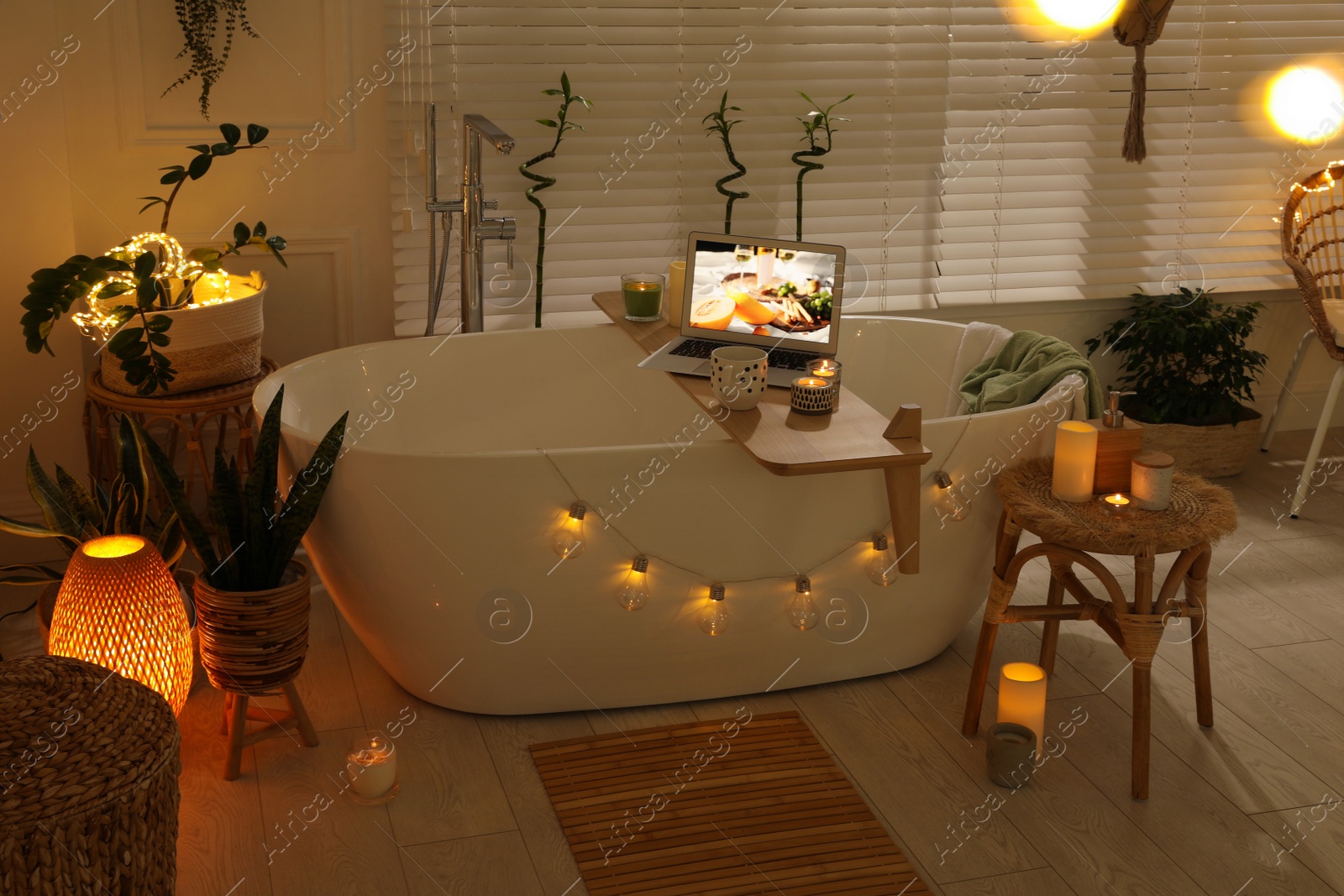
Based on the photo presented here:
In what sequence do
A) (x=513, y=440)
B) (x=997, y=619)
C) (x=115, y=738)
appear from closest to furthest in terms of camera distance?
(x=115, y=738) < (x=997, y=619) < (x=513, y=440)

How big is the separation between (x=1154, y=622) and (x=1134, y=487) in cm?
26

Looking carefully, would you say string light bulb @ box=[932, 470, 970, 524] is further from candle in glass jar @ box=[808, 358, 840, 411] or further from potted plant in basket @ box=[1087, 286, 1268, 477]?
potted plant in basket @ box=[1087, 286, 1268, 477]

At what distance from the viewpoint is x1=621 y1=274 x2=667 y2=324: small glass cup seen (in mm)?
3078

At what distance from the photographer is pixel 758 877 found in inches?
82.9

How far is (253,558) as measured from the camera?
7.64ft

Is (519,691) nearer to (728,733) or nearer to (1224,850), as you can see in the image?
(728,733)

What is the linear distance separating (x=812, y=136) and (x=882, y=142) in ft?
0.80

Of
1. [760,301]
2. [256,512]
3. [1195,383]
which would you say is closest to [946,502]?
[760,301]

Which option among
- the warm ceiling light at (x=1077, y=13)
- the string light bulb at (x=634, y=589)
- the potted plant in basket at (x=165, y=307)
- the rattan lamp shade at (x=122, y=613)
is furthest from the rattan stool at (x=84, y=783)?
the warm ceiling light at (x=1077, y=13)

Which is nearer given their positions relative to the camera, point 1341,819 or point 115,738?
point 115,738

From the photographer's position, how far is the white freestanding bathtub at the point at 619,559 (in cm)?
229

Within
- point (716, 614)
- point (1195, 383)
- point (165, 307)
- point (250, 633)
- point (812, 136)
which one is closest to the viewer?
point (250, 633)

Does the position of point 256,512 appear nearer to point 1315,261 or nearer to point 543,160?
point 543,160

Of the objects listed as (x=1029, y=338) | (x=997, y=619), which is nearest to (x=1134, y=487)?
(x=997, y=619)
